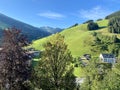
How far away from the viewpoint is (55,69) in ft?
117

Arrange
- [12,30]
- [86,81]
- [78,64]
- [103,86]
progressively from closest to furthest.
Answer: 1. [12,30]
2. [103,86]
3. [86,81]
4. [78,64]

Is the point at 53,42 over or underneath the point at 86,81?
over

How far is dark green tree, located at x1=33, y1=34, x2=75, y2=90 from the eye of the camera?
1388 inches

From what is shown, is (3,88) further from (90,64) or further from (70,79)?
(90,64)

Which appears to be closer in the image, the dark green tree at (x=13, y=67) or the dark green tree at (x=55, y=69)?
the dark green tree at (x=55, y=69)

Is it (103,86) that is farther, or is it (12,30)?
(103,86)

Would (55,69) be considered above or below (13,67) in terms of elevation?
below

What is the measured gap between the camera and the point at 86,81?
58406 millimetres

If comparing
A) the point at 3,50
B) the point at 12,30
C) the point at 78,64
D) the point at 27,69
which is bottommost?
the point at 78,64

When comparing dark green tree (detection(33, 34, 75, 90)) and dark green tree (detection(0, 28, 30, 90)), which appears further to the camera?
dark green tree (detection(0, 28, 30, 90))

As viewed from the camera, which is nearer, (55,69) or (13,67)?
(55,69)

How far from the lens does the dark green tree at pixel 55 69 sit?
3525 cm

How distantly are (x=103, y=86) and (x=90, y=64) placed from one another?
11.3m

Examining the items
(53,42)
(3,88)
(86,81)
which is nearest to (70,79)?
(53,42)
